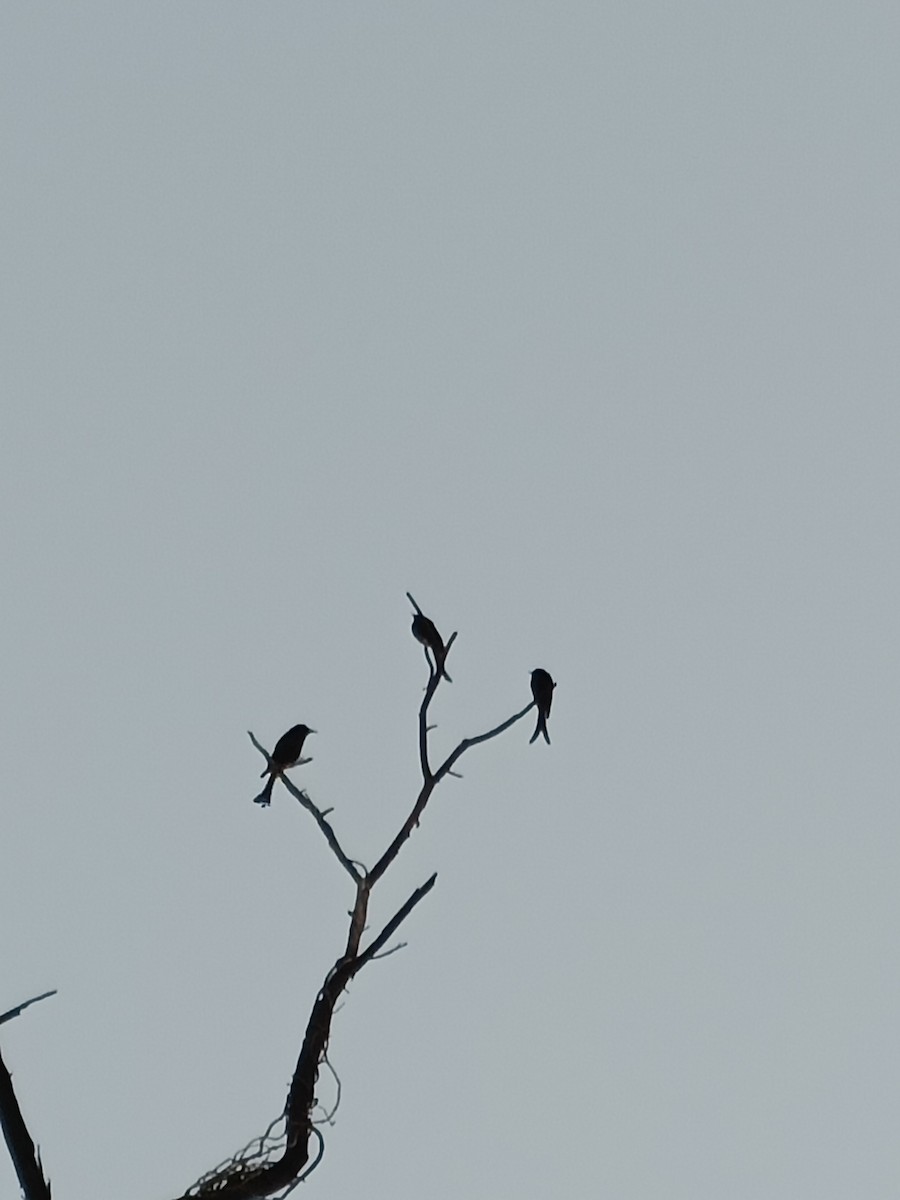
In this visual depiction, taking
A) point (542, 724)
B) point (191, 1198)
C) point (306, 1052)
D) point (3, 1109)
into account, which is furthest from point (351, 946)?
point (542, 724)

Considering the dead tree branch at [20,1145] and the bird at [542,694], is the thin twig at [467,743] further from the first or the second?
the bird at [542,694]

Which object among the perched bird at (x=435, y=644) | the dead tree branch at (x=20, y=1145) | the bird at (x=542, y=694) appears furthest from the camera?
the bird at (x=542, y=694)

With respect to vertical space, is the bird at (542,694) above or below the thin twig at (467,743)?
above

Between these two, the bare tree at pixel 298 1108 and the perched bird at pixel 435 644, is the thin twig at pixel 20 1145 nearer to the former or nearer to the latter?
the bare tree at pixel 298 1108

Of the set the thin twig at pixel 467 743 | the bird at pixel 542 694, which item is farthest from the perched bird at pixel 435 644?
the bird at pixel 542 694

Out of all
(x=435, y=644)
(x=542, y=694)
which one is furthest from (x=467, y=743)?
(x=542, y=694)

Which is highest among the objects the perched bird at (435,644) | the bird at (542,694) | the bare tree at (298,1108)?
the bird at (542,694)

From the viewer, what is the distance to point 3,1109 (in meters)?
3.57

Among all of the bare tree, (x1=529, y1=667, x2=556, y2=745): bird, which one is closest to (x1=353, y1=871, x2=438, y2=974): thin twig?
→ the bare tree

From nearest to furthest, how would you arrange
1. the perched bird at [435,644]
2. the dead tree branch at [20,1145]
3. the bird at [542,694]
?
the dead tree branch at [20,1145]
the perched bird at [435,644]
the bird at [542,694]

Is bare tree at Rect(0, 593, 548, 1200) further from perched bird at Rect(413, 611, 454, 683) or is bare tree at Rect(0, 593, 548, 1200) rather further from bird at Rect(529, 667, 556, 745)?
bird at Rect(529, 667, 556, 745)

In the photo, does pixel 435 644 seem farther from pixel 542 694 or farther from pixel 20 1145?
pixel 542 694

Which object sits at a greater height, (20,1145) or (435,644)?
(435,644)

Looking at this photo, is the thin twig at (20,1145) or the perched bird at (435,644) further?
the perched bird at (435,644)
